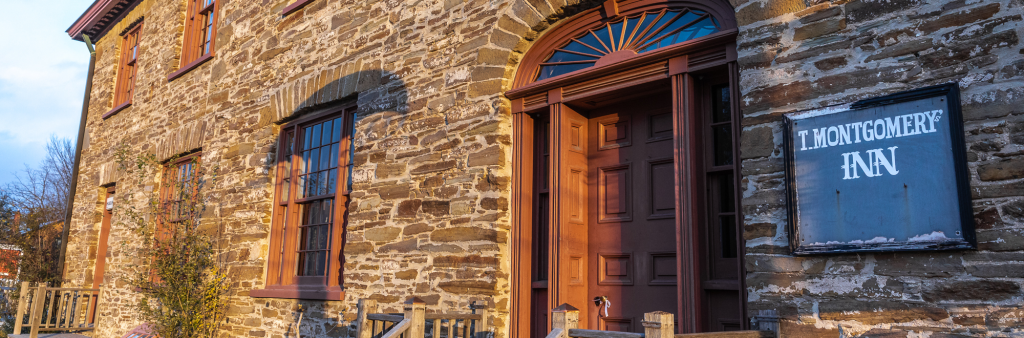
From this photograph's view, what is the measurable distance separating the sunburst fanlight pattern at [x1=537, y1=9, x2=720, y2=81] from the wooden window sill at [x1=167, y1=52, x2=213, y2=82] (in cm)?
566

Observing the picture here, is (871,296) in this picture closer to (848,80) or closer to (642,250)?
(848,80)

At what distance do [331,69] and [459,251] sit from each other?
2.73 m

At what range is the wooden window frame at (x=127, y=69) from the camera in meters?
11.5

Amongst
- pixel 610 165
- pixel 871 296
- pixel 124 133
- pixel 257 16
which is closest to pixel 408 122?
pixel 610 165

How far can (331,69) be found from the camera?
6.97 metres

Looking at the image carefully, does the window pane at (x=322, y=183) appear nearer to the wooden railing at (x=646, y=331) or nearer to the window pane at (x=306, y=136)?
the window pane at (x=306, y=136)

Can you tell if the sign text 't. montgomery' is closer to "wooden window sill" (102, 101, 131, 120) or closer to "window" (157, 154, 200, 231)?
"window" (157, 154, 200, 231)

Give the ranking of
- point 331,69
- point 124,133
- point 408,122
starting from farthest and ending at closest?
point 124,133 → point 331,69 → point 408,122

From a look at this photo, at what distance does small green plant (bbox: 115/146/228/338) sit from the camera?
24.8 ft

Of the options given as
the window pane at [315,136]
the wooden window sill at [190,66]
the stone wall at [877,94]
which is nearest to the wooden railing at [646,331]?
the stone wall at [877,94]

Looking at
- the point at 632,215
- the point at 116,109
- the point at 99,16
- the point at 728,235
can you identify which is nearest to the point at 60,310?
the point at 116,109

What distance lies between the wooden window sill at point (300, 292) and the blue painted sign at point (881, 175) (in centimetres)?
426

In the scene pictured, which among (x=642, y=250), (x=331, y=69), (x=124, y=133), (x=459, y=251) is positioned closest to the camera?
(x=642, y=250)

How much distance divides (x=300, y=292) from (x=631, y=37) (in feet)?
13.4
